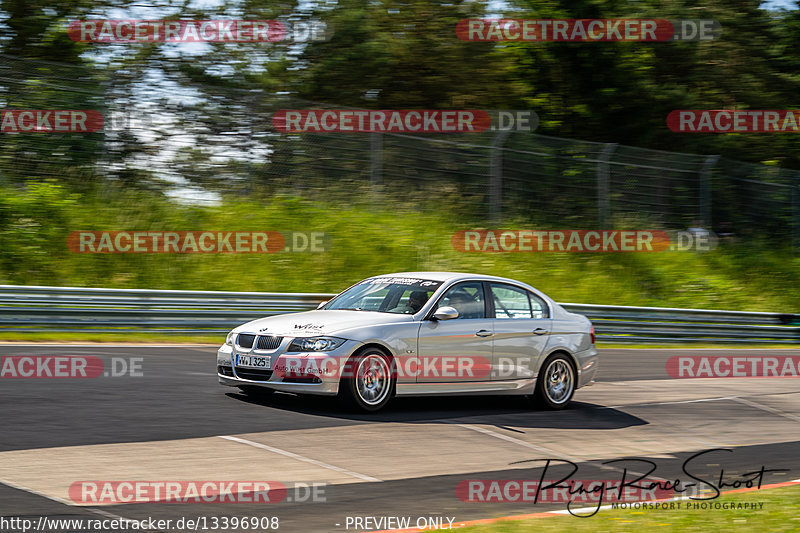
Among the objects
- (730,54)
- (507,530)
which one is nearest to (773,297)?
(730,54)

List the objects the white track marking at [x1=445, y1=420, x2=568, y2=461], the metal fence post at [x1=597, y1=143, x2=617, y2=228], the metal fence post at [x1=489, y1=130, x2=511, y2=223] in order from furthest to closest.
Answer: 1. the metal fence post at [x1=597, y1=143, x2=617, y2=228]
2. the metal fence post at [x1=489, y1=130, x2=511, y2=223]
3. the white track marking at [x1=445, y1=420, x2=568, y2=461]

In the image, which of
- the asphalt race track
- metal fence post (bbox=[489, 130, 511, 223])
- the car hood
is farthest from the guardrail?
the car hood

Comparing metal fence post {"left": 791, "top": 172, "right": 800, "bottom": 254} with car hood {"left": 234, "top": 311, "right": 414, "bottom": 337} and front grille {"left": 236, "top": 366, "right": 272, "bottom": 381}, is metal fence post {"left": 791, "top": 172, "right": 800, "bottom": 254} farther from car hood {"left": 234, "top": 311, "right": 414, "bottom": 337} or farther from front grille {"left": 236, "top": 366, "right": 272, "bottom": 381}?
front grille {"left": 236, "top": 366, "right": 272, "bottom": 381}

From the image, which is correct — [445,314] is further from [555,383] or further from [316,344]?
[555,383]

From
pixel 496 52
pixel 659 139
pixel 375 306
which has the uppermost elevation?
pixel 496 52

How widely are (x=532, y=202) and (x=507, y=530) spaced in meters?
20.3

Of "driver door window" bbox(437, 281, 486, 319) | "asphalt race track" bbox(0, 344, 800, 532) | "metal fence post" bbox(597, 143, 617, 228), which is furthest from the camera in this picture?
"metal fence post" bbox(597, 143, 617, 228)

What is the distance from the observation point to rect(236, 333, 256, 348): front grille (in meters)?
10.8

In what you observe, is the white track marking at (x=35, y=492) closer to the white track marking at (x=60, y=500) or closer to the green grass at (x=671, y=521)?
the white track marking at (x=60, y=500)

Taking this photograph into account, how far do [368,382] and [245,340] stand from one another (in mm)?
1370

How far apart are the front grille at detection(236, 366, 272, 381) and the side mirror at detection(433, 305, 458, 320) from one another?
194 centimetres

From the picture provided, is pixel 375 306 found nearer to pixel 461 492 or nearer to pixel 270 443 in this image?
pixel 270 443

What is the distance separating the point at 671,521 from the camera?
6.69m

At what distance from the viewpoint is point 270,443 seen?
8.95 meters
